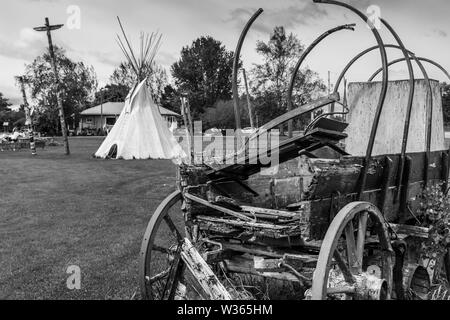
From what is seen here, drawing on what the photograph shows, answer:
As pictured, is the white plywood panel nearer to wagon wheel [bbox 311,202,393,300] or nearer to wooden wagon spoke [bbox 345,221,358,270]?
wagon wheel [bbox 311,202,393,300]

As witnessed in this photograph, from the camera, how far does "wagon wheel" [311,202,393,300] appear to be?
7.70ft

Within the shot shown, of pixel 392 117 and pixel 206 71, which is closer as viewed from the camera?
pixel 392 117

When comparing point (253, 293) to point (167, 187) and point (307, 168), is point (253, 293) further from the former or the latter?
point (167, 187)

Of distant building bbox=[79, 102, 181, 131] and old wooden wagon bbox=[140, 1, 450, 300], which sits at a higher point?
distant building bbox=[79, 102, 181, 131]

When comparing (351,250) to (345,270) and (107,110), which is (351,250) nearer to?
(345,270)

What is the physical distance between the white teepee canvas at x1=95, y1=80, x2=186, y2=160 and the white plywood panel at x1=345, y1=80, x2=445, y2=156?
14.0 meters

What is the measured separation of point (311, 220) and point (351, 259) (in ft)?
1.55

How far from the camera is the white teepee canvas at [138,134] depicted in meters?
19.2

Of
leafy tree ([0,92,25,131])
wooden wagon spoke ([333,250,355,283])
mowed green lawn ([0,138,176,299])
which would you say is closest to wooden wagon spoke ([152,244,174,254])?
mowed green lawn ([0,138,176,299])

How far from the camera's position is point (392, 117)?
5.38 m

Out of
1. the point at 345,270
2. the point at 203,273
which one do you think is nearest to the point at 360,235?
the point at 345,270

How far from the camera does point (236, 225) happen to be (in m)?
3.13

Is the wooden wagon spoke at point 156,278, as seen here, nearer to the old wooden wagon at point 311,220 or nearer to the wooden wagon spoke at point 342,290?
the old wooden wagon at point 311,220

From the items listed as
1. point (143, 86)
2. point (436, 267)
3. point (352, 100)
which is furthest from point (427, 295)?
point (143, 86)
